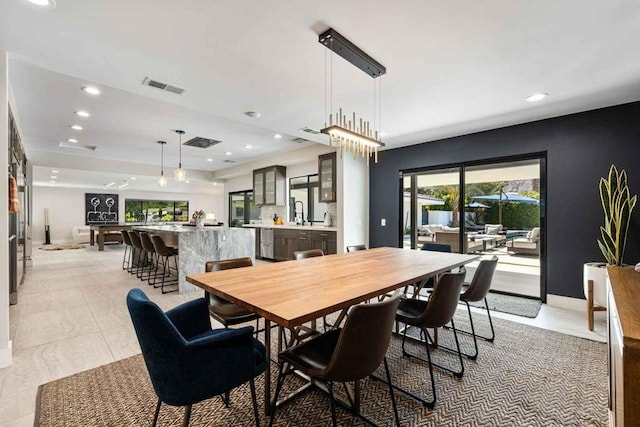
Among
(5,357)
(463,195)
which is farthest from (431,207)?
(5,357)

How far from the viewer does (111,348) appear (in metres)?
2.67

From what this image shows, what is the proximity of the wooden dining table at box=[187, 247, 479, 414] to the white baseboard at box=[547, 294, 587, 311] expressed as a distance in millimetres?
2113

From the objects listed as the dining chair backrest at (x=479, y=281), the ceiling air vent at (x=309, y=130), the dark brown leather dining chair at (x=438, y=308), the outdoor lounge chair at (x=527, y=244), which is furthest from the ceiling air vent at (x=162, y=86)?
the outdoor lounge chair at (x=527, y=244)

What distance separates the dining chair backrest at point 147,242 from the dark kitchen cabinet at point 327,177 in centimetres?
323

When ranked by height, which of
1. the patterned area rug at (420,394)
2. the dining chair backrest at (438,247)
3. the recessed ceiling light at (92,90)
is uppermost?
the recessed ceiling light at (92,90)

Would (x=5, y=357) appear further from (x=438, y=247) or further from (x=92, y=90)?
(x=438, y=247)

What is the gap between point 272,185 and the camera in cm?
755

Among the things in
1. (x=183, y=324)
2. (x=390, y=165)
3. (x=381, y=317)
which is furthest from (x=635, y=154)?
(x=183, y=324)

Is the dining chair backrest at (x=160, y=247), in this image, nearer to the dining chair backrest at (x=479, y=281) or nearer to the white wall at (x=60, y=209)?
the dining chair backrest at (x=479, y=281)

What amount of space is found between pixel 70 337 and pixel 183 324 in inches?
81.7

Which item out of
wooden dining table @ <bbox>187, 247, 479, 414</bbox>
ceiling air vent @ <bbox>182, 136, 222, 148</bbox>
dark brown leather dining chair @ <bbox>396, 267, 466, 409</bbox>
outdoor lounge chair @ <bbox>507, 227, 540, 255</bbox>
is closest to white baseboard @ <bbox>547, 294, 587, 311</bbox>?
outdoor lounge chair @ <bbox>507, 227, 540, 255</bbox>

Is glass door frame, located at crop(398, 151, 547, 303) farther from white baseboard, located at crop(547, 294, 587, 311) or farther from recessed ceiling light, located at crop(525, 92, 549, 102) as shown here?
recessed ceiling light, located at crop(525, 92, 549, 102)

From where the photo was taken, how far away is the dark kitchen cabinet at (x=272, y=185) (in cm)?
749

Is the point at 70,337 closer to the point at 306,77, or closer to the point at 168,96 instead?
the point at 168,96
